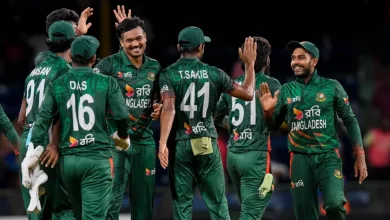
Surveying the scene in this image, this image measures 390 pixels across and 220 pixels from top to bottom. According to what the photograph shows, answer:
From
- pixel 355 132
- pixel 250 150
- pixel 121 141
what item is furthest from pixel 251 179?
pixel 121 141

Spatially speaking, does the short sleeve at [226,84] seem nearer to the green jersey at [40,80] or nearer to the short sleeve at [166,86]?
the short sleeve at [166,86]

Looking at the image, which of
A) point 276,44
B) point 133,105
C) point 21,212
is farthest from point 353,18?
point 133,105

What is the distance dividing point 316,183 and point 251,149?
2.26 feet

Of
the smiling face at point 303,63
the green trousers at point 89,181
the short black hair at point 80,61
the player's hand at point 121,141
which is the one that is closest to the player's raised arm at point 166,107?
the player's hand at point 121,141

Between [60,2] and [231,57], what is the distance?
3.14 m

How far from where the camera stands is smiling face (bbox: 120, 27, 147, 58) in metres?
8.45

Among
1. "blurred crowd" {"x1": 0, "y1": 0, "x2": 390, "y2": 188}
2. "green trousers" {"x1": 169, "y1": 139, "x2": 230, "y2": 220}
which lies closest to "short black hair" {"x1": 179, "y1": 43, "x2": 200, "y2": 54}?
"green trousers" {"x1": 169, "y1": 139, "x2": 230, "y2": 220}

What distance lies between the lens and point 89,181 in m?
7.55

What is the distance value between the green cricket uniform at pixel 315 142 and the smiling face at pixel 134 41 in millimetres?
1497

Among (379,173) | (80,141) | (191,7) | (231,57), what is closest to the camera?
(80,141)

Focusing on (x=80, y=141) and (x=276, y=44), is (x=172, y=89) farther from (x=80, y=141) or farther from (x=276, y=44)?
(x=276, y=44)

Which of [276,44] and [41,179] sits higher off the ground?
[276,44]

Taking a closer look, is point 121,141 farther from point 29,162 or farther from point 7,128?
point 7,128

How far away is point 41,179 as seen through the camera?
7801 mm
